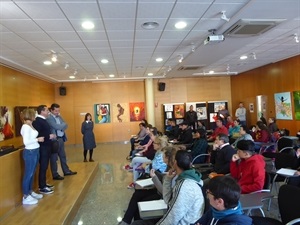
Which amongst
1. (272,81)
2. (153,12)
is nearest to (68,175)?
(153,12)

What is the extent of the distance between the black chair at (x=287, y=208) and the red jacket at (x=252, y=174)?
0.62 metres

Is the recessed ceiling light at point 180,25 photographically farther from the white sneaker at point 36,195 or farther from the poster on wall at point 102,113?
the poster on wall at point 102,113

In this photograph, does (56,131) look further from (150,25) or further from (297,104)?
(297,104)

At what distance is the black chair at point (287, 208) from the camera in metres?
2.13

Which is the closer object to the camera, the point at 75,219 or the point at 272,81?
the point at 75,219

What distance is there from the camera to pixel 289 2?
390cm

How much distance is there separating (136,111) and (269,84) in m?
6.30

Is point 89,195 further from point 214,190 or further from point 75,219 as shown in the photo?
point 214,190

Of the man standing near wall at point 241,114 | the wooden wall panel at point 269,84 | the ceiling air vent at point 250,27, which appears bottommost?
the man standing near wall at point 241,114

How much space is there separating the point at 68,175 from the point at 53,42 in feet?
10.1

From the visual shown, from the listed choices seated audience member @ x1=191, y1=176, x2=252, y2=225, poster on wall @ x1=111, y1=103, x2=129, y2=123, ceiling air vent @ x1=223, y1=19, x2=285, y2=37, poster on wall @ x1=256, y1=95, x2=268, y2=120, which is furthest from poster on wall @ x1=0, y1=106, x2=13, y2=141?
poster on wall @ x1=256, y1=95, x2=268, y2=120

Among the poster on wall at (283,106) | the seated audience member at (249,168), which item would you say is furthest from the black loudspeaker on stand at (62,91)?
the seated audience member at (249,168)

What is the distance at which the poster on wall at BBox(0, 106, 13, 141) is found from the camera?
24.2 feet

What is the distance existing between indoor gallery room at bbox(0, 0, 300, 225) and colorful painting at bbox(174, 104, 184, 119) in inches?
142
